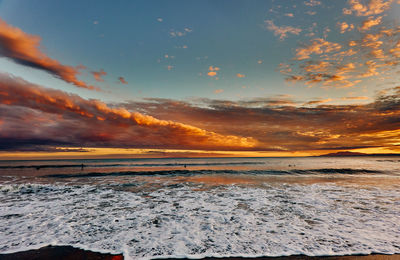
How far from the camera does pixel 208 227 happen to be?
7.88 meters

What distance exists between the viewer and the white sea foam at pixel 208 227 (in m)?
5.92

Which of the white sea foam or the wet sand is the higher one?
the wet sand

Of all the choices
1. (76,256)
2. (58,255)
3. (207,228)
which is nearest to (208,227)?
(207,228)

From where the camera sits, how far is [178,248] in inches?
233

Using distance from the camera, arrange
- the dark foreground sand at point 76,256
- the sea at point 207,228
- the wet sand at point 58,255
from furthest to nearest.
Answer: the sea at point 207,228 < the wet sand at point 58,255 < the dark foreground sand at point 76,256

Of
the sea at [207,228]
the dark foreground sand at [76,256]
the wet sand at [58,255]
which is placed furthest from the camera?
the sea at [207,228]

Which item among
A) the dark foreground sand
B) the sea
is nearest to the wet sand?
the dark foreground sand

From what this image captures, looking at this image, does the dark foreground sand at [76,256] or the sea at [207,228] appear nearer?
the dark foreground sand at [76,256]

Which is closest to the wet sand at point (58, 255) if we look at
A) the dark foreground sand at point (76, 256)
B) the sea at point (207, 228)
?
the dark foreground sand at point (76, 256)

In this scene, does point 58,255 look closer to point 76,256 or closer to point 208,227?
point 76,256

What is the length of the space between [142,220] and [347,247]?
25.8 feet

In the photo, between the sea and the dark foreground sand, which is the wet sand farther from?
the sea

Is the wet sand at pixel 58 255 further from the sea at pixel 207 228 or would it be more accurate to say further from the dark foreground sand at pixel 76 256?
the sea at pixel 207 228

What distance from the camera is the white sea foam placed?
19.4 ft
